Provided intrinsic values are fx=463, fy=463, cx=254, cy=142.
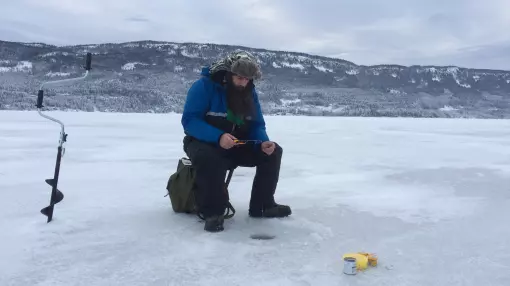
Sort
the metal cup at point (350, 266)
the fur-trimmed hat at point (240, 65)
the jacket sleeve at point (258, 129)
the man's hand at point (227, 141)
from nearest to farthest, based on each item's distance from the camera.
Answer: the metal cup at point (350, 266), the man's hand at point (227, 141), the fur-trimmed hat at point (240, 65), the jacket sleeve at point (258, 129)

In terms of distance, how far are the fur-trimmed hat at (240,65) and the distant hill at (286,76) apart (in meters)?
60.1

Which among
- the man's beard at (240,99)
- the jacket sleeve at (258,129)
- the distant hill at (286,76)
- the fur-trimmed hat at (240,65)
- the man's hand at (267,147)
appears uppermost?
the distant hill at (286,76)

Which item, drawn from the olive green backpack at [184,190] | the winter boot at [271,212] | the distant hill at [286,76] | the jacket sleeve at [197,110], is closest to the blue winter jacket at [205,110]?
the jacket sleeve at [197,110]

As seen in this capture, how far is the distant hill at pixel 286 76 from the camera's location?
244 feet

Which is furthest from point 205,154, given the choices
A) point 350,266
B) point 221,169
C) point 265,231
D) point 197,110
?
point 350,266

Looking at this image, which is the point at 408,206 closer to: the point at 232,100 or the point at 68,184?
the point at 232,100

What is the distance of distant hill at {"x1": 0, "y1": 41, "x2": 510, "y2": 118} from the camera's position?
74438 millimetres

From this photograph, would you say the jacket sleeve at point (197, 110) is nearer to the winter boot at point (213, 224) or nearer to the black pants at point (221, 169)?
the black pants at point (221, 169)

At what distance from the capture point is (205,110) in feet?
10.1

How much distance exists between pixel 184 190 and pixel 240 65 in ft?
3.11

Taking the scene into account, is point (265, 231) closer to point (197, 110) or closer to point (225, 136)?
point (225, 136)

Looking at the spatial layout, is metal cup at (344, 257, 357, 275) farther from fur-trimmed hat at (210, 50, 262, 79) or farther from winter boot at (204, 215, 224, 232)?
fur-trimmed hat at (210, 50, 262, 79)

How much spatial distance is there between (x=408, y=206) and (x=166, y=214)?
1.89 m

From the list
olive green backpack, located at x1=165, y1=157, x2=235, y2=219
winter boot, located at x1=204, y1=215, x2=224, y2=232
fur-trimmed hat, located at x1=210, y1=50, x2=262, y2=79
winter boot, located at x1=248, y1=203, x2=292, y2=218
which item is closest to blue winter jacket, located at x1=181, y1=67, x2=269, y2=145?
fur-trimmed hat, located at x1=210, y1=50, x2=262, y2=79
